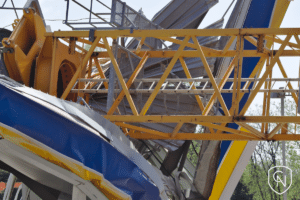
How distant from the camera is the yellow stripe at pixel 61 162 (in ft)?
17.1

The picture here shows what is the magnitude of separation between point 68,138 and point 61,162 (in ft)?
1.18

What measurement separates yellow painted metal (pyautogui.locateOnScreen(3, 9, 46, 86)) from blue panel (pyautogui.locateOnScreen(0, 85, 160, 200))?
124 inches

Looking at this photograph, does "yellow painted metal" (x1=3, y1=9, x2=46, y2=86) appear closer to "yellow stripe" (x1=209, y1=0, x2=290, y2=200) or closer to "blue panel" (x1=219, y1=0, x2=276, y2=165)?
"blue panel" (x1=219, y1=0, x2=276, y2=165)

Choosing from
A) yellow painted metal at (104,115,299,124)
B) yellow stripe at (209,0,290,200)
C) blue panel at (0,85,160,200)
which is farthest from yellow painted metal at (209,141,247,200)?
blue panel at (0,85,160,200)

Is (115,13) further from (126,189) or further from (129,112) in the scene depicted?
(126,189)

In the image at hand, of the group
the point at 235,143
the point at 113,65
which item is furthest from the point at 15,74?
the point at 235,143

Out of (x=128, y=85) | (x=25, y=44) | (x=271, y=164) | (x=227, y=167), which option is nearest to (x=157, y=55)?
(x=128, y=85)

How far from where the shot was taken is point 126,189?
5703 mm

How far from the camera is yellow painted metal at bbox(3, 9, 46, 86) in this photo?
8148 mm

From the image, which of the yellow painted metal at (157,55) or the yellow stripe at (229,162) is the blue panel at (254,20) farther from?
the yellow painted metal at (157,55)

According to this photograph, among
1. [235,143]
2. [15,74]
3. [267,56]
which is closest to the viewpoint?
[15,74]

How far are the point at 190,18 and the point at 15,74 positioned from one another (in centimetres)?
727

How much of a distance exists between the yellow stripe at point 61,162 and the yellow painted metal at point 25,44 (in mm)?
3318

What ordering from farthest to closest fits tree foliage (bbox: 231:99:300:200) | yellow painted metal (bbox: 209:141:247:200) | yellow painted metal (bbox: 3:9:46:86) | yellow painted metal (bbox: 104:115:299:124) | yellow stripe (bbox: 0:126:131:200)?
tree foliage (bbox: 231:99:300:200) → yellow painted metal (bbox: 209:141:247:200) → yellow painted metal (bbox: 3:9:46:86) → yellow painted metal (bbox: 104:115:299:124) → yellow stripe (bbox: 0:126:131:200)
